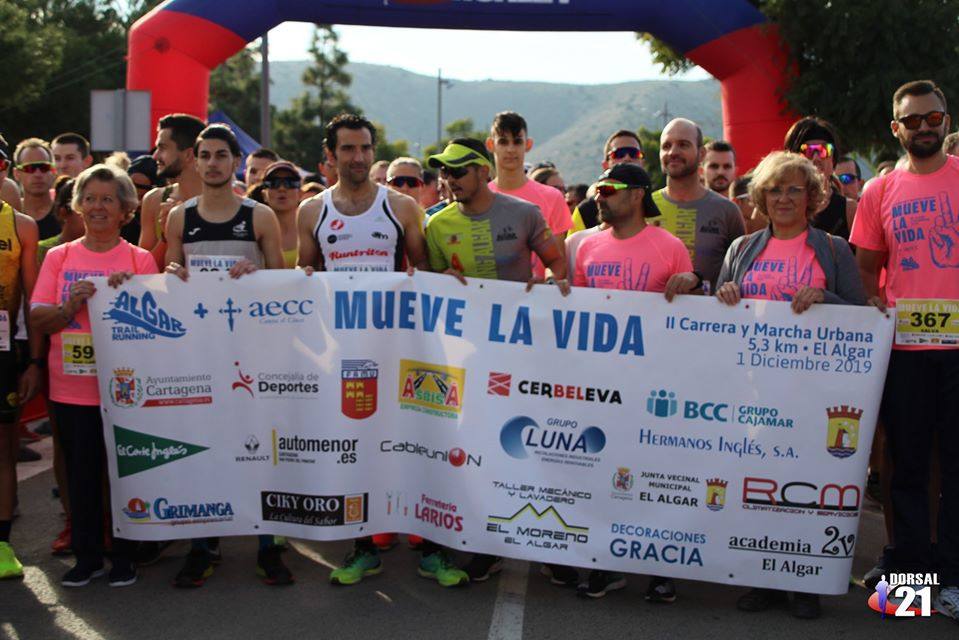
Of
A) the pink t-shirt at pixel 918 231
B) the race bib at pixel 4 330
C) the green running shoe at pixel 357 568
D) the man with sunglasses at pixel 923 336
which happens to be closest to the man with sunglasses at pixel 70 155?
the race bib at pixel 4 330

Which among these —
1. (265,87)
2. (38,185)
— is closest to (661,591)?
(38,185)

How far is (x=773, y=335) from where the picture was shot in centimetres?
503

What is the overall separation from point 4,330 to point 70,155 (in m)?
4.70

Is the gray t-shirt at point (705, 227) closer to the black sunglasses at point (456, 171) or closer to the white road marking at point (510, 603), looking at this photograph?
the black sunglasses at point (456, 171)

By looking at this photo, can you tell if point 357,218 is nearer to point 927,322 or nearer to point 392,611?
point 392,611

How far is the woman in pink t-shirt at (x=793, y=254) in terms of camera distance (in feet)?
16.6

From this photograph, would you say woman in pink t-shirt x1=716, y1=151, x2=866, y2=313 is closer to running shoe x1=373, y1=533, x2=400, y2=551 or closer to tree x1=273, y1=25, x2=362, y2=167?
running shoe x1=373, y1=533, x2=400, y2=551

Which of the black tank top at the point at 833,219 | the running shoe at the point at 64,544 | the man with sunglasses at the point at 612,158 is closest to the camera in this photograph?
the running shoe at the point at 64,544

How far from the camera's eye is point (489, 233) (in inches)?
221

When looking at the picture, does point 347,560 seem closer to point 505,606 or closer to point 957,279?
point 505,606

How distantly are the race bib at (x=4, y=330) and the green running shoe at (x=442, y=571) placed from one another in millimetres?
2486

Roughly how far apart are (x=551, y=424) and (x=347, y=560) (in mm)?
1291

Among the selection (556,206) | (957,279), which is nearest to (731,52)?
(556,206)

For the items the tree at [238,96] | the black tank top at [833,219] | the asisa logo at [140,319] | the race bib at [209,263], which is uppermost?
the tree at [238,96]
